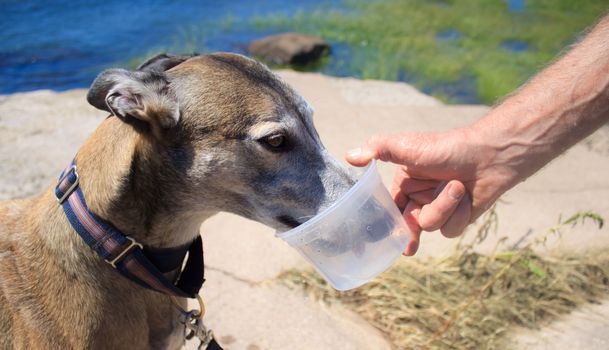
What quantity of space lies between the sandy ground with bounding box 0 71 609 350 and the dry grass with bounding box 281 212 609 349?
0.34ft

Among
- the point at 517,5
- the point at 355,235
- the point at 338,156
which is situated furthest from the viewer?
the point at 517,5

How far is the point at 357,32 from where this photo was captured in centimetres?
974

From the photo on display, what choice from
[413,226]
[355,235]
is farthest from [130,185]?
[413,226]

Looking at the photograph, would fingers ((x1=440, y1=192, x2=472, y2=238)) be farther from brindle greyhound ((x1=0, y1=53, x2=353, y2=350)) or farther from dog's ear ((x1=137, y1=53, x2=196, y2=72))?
dog's ear ((x1=137, y1=53, x2=196, y2=72))

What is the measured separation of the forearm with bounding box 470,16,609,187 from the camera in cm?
270

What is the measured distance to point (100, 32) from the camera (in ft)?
31.9

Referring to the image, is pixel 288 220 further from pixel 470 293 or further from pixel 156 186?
pixel 470 293

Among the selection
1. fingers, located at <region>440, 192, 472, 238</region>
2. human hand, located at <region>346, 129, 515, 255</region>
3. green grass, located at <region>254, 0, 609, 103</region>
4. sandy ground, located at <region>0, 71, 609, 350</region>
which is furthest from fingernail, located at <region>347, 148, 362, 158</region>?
green grass, located at <region>254, 0, 609, 103</region>

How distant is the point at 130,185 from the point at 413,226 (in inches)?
50.0

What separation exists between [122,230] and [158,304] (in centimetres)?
42

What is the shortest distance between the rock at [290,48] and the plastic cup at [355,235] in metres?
6.18

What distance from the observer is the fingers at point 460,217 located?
281 cm

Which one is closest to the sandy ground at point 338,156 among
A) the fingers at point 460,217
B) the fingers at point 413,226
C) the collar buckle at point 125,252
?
the fingers at point 413,226

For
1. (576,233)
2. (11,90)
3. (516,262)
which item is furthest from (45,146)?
(576,233)
